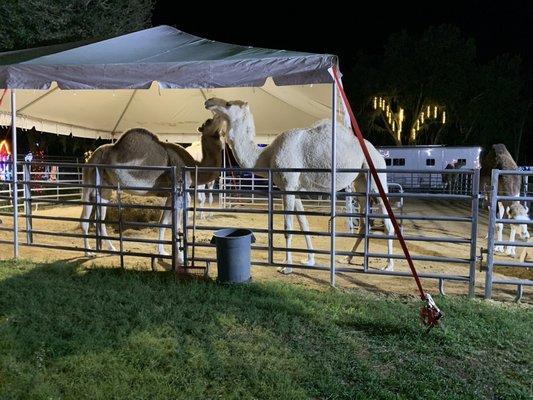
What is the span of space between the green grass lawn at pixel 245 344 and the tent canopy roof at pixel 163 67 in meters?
2.66

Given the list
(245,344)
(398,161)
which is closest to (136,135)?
(245,344)

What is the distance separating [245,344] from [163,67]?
12.8 feet

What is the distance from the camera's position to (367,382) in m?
3.75

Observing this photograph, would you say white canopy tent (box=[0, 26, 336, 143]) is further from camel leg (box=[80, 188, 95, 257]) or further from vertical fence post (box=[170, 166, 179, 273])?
camel leg (box=[80, 188, 95, 257])

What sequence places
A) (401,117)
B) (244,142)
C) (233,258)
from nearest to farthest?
(233,258), (244,142), (401,117)

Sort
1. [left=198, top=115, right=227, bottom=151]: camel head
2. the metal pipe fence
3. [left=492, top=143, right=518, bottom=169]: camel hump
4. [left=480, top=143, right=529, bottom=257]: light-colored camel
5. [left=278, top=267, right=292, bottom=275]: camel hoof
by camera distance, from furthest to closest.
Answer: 1. [left=492, top=143, right=518, bottom=169]: camel hump
2. [left=480, top=143, right=529, bottom=257]: light-colored camel
3. [left=198, top=115, right=227, bottom=151]: camel head
4. [left=278, top=267, right=292, bottom=275]: camel hoof
5. the metal pipe fence

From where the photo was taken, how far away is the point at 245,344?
4.37 meters

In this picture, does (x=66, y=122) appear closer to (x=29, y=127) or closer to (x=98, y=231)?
(x=29, y=127)

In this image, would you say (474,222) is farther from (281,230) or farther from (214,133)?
(214,133)

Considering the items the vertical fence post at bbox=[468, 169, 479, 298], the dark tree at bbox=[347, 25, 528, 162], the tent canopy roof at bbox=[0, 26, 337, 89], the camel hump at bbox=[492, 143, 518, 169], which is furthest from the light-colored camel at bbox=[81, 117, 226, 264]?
the dark tree at bbox=[347, 25, 528, 162]

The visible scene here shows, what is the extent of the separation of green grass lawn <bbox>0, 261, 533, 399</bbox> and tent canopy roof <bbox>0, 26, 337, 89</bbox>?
266cm

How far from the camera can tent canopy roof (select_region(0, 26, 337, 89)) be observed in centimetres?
620

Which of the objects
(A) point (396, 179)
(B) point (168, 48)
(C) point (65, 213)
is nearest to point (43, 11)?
(C) point (65, 213)

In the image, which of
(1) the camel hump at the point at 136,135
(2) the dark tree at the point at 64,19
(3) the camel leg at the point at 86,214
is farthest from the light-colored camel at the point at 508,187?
(2) the dark tree at the point at 64,19
